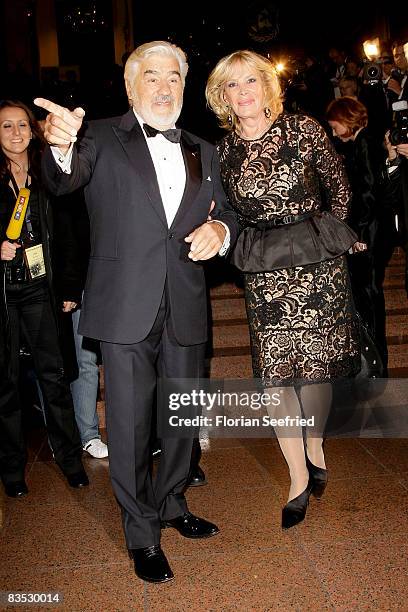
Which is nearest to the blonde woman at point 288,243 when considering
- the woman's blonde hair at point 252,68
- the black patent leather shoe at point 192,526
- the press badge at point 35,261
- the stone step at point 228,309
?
the woman's blonde hair at point 252,68

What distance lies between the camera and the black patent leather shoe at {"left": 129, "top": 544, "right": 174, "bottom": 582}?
106 inches

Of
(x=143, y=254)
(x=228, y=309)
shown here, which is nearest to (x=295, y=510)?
(x=143, y=254)

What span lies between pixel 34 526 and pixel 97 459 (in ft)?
2.77

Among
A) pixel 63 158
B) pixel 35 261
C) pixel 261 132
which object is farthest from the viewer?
pixel 35 261

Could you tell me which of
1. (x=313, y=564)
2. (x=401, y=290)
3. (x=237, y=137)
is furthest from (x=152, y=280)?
(x=401, y=290)

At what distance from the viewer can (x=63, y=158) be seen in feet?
7.93

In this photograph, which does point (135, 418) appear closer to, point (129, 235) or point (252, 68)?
point (129, 235)

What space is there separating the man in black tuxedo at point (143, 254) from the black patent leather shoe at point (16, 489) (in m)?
0.98

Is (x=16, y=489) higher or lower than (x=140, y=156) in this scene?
lower

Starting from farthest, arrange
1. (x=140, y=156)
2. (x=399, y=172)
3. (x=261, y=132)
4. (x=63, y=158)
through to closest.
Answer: (x=399, y=172), (x=261, y=132), (x=140, y=156), (x=63, y=158)

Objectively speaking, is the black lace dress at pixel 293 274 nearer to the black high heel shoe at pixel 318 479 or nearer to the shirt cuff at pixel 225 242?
the shirt cuff at pixel 225 242

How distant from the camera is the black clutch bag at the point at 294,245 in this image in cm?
306

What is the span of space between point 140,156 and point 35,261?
→ 1.06 metres

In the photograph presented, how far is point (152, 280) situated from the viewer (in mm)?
2713
